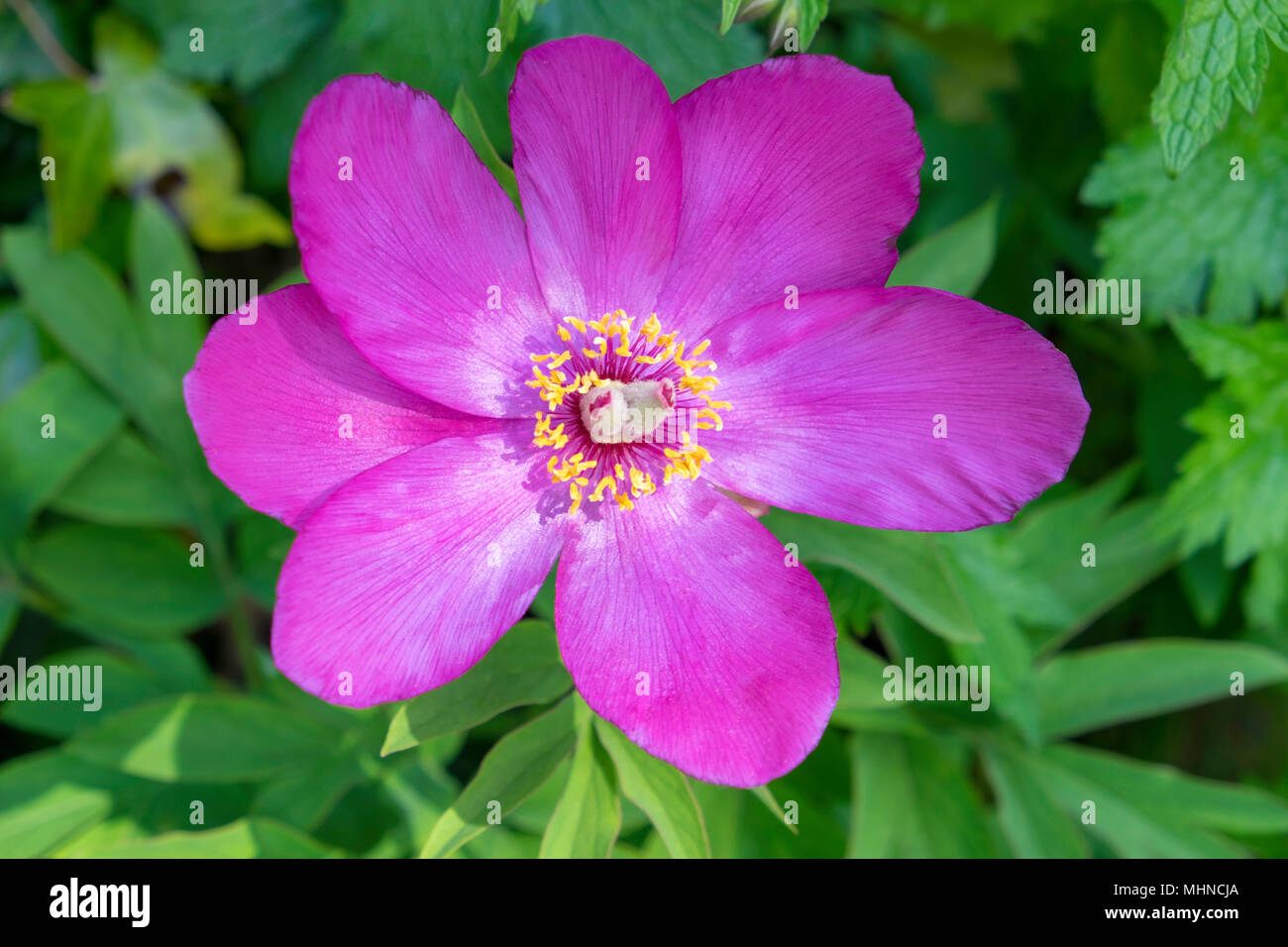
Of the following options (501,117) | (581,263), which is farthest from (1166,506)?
(501,117)

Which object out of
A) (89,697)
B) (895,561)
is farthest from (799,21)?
(89,697)

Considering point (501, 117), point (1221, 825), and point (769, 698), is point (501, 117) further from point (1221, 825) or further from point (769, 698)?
point (1221, 825)

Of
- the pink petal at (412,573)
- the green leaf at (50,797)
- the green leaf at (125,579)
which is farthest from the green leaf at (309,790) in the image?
the pink petal at (412,573)

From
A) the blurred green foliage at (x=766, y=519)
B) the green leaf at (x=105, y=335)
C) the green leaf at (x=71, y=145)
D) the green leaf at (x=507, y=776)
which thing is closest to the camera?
the green leaf at (x=507, y=776)

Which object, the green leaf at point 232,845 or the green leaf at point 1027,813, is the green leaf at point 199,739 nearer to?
the green leaf at point 232,845

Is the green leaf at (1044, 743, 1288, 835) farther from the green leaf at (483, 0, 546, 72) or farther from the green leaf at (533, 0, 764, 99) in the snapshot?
the green leaf at (483, 0, 546, 72)
